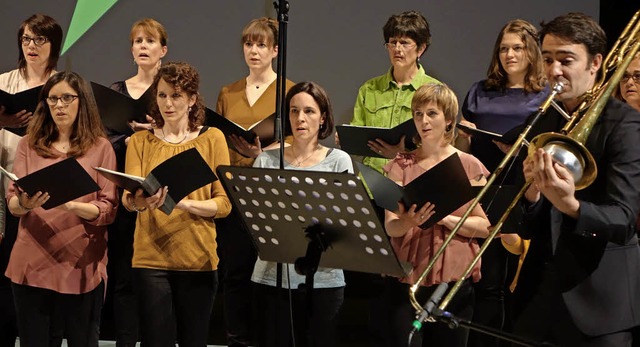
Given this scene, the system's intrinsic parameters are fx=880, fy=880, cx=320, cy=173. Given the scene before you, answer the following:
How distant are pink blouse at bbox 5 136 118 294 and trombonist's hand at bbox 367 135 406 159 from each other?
111cm

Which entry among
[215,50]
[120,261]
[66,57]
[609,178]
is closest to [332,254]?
[609,178]

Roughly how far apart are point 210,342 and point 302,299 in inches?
60.7

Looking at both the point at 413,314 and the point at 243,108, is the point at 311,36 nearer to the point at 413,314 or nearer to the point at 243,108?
the point at 243,108

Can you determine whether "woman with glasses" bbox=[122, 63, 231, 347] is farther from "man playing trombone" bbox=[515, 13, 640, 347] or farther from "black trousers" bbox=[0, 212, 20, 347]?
"man playing trombone" bbox=[515, 13, 640, 347]

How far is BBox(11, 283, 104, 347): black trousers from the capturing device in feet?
11.6

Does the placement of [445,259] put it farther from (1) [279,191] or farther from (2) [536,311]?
(2) [536,311]

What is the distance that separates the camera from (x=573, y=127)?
2.11m

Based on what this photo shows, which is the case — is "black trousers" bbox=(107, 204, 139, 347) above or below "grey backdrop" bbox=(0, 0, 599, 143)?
below

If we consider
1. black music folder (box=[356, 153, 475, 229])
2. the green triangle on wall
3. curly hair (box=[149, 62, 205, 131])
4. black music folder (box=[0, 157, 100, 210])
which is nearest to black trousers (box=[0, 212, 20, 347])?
black music folder (box=[0, 157, 100, 210])

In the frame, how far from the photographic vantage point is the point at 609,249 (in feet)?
7.08

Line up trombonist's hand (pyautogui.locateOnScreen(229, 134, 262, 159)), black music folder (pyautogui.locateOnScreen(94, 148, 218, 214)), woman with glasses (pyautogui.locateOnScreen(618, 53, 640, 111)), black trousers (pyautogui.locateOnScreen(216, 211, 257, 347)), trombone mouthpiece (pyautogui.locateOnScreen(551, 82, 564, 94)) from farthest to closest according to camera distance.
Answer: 1. black trousers (pyautogui.locateOnScreen(216, 211, 257, 347))
2. trombonist's hand (pyautogui.locateOnScreen(229, 134, 262, 159))
3. woman with glasses (pyautogui.locateOnScreen(618, 53, 640, 111))
4. black music folder (pyautogui.locateOnScreen(94, 148, 218, 214))
5. trombone mouthpiece (pyautogui.locateOnScreen(551, 82, 564, 94))

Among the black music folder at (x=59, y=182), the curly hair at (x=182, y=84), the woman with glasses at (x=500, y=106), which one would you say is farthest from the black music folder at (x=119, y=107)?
the woman with glasses at (x=500, y=106)

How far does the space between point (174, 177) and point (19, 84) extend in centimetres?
150

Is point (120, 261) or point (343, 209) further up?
point (343, 209)
